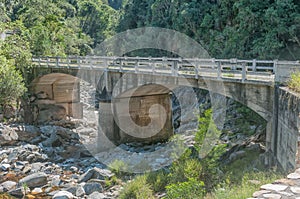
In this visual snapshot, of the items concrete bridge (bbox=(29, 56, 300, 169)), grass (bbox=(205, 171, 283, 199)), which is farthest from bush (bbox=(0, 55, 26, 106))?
grass (bbox=(205, 171, 283, 199))

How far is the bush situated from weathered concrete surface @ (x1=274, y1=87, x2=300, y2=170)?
1918 centimetres

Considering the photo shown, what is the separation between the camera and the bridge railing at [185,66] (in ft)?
40.8

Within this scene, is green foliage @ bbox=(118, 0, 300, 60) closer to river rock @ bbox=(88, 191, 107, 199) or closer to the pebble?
river rock @ bbox=(88, 191, 107, 199)

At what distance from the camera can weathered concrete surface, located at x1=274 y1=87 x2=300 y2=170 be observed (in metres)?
8.80

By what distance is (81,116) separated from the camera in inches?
1341

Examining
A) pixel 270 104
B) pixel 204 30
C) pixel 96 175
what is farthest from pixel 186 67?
pixel 204 30

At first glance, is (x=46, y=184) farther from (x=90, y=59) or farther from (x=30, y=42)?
(x=30, y=42)

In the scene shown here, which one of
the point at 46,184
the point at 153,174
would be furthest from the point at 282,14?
the point at 46,184

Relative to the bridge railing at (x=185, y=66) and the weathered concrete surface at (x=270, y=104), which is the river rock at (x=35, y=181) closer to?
the weathered concrete surface at (x=270, y=104)

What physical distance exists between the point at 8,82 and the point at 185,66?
12.9 metres

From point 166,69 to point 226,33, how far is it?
55.5ft

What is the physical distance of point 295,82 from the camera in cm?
987

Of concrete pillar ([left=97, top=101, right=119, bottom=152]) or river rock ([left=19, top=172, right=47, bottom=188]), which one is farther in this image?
concrete pillar ([left=97, top=101, right=119, bottom=152])

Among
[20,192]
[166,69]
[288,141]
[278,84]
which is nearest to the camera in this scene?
[288,141]
